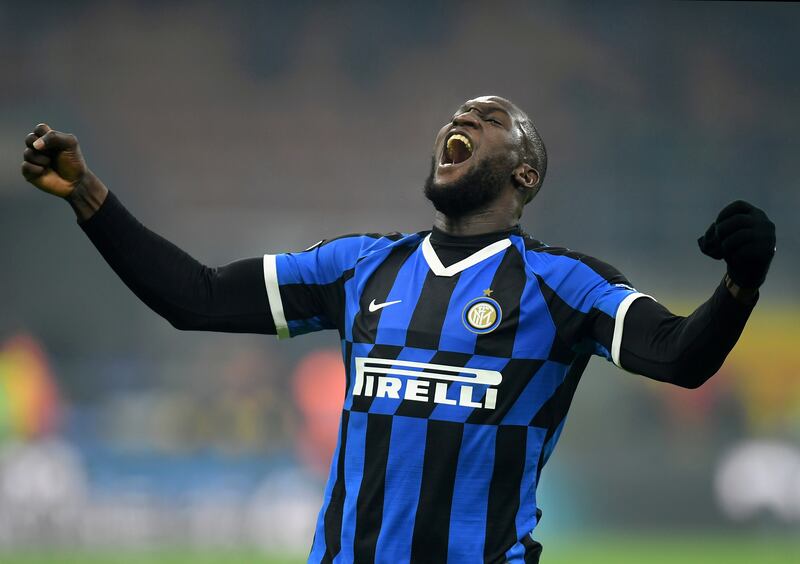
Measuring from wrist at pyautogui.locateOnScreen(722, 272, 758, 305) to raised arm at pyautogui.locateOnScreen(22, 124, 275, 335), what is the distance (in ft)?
3.32

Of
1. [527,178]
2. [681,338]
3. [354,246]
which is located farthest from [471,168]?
[681,338]

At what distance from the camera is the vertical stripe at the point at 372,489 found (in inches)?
80.7

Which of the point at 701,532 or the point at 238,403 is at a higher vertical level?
the point at 238,403

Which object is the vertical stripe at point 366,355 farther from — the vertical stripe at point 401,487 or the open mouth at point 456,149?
the open mouth at point 456,149

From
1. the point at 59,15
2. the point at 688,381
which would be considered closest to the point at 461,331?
the point at 688,381

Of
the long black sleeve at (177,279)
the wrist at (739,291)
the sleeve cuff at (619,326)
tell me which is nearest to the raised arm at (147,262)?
the long black sleeve at (177,279)

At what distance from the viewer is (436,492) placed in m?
2.04

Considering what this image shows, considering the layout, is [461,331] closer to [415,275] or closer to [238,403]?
[415,275]

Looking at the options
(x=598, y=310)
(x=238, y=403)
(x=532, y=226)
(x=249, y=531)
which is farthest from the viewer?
(x=532, y=226)

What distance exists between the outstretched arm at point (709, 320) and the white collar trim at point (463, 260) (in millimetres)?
317

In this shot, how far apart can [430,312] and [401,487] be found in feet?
1.22

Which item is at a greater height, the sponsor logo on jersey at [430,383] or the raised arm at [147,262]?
the raised arm at [147,262]

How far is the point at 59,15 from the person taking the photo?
7.66m

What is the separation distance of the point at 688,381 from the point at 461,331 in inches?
18.5
